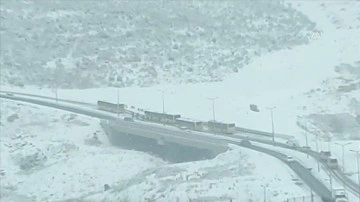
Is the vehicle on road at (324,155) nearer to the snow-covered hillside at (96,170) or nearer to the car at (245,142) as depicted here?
the snow-covered hillside at (96,170)

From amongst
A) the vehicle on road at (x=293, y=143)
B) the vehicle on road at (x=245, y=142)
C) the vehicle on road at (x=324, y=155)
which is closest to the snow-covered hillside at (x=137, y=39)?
the vehicle on road at (x=293, y=143)

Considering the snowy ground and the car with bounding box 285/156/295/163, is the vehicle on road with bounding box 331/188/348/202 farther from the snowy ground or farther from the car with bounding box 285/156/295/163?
the snowy ground

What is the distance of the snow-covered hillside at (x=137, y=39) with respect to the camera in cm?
8006

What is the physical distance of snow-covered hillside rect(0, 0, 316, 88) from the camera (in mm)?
80062

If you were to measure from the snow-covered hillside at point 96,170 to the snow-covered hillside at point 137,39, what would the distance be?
1410cm

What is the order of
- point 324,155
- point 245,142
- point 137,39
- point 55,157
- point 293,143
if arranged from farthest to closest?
point 137,39 < point 55,157 < point 293,143 < point 245,142 < point 324,155

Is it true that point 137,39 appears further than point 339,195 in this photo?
Yes

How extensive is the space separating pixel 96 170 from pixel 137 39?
3618cm

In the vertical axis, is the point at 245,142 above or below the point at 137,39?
below

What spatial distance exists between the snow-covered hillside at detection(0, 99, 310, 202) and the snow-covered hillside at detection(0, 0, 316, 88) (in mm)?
14104

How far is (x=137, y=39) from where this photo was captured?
287 feet

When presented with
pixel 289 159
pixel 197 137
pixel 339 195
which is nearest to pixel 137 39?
pixel 197 137

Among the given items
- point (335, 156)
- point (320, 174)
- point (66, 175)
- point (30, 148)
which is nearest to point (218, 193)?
point (320, 174)

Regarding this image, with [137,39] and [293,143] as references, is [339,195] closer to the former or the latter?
[293,143]
